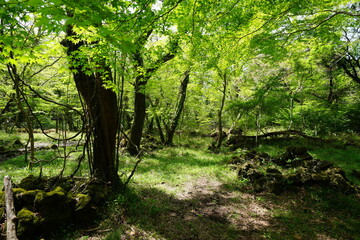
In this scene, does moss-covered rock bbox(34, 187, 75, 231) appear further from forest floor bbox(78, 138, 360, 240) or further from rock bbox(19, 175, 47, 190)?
rock bbox(19, 175, 47, 190)

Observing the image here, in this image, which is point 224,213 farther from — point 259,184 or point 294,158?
point 294,158

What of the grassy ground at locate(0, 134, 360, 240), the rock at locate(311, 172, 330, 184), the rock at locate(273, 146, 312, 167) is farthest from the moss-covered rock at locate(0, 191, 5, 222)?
the rock at locate(273, 146, 312, 167)

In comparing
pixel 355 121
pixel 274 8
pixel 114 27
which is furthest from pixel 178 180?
pixel 355 121

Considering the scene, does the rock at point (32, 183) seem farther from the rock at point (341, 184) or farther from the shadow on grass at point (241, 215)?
the rock at point (341, 184)

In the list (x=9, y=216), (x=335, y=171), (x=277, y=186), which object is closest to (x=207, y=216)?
(x=277, y=186)

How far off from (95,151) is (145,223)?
2.47 meters

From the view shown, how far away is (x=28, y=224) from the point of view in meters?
3.17

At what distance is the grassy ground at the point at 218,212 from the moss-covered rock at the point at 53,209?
336mm

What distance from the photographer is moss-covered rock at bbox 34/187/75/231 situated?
11.2 feet

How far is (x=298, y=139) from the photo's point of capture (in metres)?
12.1

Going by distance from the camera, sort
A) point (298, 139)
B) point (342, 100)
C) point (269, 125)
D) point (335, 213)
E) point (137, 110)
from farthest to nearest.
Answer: point (269, 125) < point (342, 100) < point (298, 139) < point (137, 110) < point (335, 213)

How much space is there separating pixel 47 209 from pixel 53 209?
3.9 inches

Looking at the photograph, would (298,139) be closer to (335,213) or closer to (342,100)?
(342,100)

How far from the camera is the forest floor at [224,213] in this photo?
3.78 metres
